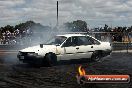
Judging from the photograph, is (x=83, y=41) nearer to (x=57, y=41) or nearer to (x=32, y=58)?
(x=57, y=41)

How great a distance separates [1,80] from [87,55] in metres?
5.99

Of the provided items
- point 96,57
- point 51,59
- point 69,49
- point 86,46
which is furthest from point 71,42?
point 96,57

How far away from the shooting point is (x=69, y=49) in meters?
14.9

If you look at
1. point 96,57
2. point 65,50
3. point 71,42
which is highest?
point 71,42

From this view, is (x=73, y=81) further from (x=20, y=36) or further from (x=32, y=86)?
(x=20, y=36)

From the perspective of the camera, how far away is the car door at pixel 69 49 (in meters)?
14.8

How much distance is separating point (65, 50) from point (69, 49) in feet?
0.78

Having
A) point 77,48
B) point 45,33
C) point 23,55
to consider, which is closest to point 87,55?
point 77,48

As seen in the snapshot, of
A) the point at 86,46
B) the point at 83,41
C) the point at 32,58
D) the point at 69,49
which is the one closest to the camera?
the point at 32,58

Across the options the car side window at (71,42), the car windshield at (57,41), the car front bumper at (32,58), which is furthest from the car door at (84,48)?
the car front bumper at (32,58)

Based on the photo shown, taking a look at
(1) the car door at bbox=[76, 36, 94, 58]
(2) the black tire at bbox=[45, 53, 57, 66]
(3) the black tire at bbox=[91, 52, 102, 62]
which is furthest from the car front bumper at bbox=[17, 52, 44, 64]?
(3) the black tire at bbox=[91, 52, 102, 62]

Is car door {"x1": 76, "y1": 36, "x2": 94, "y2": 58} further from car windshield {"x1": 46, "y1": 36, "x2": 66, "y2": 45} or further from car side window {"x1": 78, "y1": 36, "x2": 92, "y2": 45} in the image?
car windshield {"x1": 46, "y1": 36, "x2": 66, "y2": 45}

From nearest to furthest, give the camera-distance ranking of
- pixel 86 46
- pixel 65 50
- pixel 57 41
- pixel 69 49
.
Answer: pixel 65 50
pixel 69 49
pixel 57 41
pixel 86 46

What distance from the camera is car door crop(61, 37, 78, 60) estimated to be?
1475 cm
